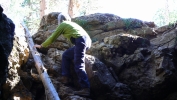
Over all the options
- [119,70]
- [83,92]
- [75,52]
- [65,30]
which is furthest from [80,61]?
[119,70]

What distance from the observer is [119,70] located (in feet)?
24.6

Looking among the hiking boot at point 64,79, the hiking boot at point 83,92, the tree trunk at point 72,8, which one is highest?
the tree trunk at point 72,8

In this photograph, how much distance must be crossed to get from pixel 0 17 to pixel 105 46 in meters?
4.50

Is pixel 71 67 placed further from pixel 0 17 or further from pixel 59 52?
pixel 0 17

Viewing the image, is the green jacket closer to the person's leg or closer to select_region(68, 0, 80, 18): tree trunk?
the person's leg

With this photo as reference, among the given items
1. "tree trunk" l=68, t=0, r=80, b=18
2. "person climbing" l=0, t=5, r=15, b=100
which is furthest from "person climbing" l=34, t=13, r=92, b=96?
"tree trunk" l=68, t=0, r=80, b=18

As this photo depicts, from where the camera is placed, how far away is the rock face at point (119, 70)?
604 cm

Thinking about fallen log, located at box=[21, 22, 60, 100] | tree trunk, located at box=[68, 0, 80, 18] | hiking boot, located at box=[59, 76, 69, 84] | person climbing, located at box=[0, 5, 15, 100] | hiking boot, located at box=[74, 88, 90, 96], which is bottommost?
hiking boot, located at box=[74, 88, 90, 96]

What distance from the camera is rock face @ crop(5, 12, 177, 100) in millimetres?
6044

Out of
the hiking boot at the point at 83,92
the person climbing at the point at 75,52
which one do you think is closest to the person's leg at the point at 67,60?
the person climbing at the point at 75,52

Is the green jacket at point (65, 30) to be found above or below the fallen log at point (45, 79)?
above

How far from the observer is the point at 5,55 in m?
4.00

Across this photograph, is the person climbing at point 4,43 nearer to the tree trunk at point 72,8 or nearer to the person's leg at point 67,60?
the person's leg at point 67,60

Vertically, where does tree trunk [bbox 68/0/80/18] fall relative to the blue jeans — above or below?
above
